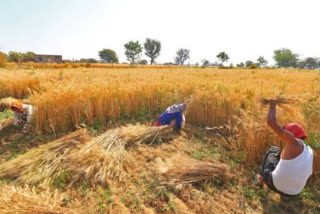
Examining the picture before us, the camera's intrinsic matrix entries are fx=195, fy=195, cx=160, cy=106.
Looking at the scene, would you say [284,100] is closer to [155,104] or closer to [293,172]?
[293,172]

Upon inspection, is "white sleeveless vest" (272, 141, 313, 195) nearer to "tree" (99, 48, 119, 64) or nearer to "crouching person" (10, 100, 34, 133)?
"crouching person" (10, 100, 34, 133)

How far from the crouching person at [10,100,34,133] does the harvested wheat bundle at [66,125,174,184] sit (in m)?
2.20

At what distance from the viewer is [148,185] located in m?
2.63

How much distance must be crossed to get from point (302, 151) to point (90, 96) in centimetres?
410

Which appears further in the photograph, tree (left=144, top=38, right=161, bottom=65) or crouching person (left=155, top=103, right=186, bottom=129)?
tree (left=144, top=38, right=161, bottom=65)

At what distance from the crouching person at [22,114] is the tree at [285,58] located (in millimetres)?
70456

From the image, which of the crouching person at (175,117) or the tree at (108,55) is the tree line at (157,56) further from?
the crouching person at (175,117)

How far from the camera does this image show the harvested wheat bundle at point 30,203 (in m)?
1.89

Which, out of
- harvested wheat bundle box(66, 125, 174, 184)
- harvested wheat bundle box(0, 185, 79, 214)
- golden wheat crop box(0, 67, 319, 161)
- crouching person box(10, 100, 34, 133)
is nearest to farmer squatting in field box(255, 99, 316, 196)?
golden wheat crop box(0, 67, 319, 161)

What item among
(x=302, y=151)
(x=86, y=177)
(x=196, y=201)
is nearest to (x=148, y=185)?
(x=196, y=201)

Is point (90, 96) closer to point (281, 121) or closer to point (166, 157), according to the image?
point (166, 157)

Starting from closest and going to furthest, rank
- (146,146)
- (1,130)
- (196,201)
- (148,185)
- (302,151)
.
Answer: (302,151) → (196,201) → (148,185) → (146,146) → (1,130)

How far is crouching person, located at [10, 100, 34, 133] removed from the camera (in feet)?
14.4

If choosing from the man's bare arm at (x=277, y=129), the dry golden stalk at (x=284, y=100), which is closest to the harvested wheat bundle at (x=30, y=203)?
the man's bare arm at (x=277, y=129)
